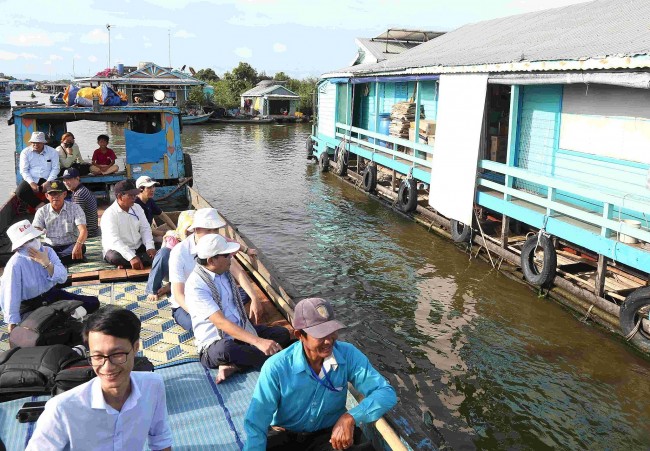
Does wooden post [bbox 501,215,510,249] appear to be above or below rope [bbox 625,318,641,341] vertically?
above

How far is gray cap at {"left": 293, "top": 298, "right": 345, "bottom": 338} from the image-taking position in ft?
11.0

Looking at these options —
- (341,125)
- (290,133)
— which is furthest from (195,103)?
(341,125)

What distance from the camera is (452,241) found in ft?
41.3

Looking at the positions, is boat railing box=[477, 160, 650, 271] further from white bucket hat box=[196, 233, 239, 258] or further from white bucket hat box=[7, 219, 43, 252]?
white bucket hat box=[7, 219, 43, 252]

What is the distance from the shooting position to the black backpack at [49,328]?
497 centimetres

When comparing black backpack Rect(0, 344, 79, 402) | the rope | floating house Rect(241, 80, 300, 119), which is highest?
floating house Rect(241, 80, 300, 119)

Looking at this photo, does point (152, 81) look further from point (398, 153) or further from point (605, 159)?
point (605, 159)

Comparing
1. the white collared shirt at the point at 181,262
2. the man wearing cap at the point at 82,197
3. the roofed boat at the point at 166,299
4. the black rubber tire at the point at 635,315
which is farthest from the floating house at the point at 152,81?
the black rubber tire at the point at 635,315

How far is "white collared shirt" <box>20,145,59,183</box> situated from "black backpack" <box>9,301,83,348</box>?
6.43 meters

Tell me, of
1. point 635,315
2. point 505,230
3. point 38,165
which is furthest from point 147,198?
point 635,315

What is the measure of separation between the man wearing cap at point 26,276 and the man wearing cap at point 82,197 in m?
3.04

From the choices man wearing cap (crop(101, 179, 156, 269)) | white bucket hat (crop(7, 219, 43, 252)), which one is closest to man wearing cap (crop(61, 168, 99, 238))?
man wearing cap (crop(101, 179, 156, 269))

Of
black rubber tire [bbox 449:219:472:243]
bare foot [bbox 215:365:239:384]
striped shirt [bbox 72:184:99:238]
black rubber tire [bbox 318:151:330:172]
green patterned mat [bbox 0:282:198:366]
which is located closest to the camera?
bare foot [bbox 215:365:239:384]

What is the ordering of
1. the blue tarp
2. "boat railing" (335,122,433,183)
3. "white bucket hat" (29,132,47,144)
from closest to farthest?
1. "white bucket hat" (29,132,47,144)
2. the blue tarp
3. "boat railing" (335,122,433,183)
